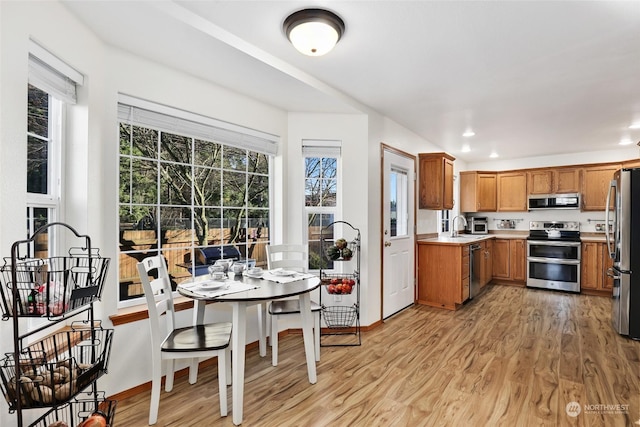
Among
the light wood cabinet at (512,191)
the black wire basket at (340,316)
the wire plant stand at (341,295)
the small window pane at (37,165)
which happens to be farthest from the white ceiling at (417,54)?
the light wood cabinet at (512,191)

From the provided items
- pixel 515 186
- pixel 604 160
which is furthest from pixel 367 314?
pixel 604 160

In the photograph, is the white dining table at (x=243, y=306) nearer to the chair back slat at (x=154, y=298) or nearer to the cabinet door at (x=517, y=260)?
the chair back slat at (x=154, y=298)

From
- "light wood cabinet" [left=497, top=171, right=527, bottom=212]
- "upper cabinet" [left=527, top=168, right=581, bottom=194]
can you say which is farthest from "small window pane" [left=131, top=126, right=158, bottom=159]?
"upper cabinet" [left=527, top=168, right=581, bottom=194]

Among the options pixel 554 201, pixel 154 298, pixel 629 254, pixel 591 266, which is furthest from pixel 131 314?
pixel 554 201

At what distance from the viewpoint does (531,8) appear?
1.84 meters

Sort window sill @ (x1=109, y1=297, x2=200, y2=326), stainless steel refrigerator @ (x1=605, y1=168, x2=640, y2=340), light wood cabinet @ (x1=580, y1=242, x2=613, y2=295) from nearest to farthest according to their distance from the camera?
window sill @ (x1=109, y1=297, x2=200, y2=326) → stainless steel refrigerator @ (x1=605, y1=168, x2=640, y2=340) → light wood cabinet @ (x1=580, y1=242, x2=613, y2=295)

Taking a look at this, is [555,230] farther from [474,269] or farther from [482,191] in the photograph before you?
[474,269]

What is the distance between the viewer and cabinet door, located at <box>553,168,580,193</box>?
5.68 metres

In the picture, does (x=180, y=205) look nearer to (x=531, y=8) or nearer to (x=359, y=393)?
(x=359, y=393)

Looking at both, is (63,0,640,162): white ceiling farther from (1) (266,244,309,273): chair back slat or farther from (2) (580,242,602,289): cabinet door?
(2) (580,242,602,289): cabinet door

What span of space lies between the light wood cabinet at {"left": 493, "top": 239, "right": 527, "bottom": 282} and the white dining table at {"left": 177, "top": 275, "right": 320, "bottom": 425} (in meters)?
4.96

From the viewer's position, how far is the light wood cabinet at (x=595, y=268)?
5.18m

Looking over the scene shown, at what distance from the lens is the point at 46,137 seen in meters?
1.89

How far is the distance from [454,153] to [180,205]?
5.04 m
